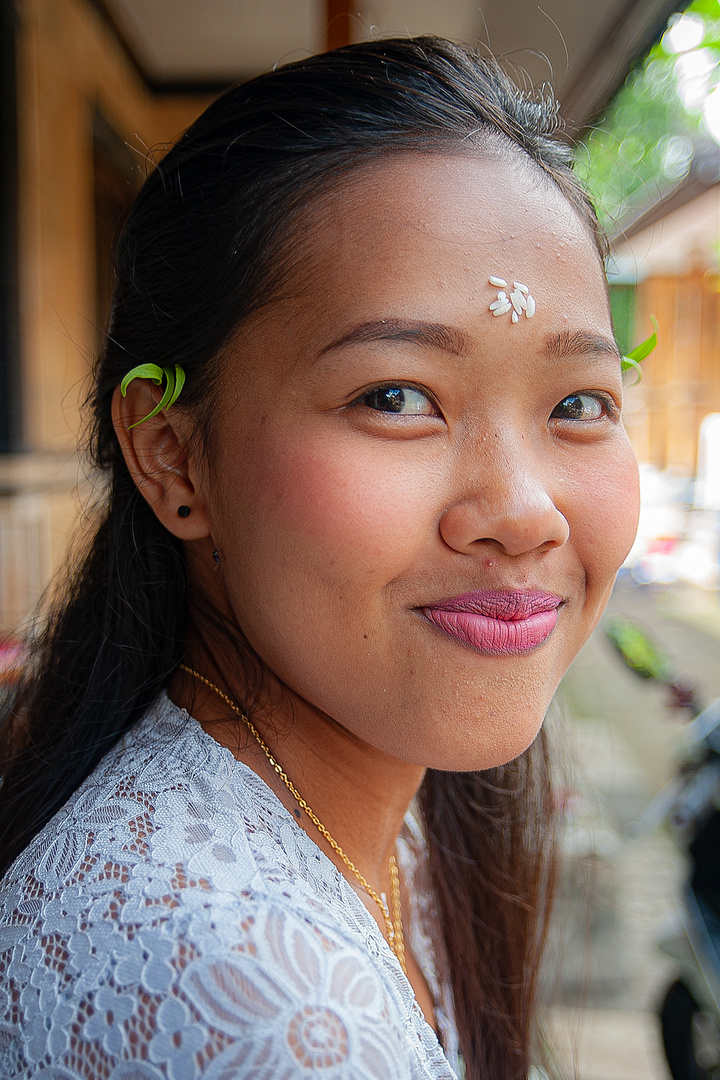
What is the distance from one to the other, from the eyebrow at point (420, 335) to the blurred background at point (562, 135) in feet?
2.44

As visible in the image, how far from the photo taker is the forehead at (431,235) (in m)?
1.07

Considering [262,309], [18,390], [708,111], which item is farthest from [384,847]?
[708,111]

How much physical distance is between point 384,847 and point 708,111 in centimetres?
551

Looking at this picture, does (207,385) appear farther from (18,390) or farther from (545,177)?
(18,390)

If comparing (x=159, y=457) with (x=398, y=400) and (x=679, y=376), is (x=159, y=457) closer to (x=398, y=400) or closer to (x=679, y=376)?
(x=398, y=400)

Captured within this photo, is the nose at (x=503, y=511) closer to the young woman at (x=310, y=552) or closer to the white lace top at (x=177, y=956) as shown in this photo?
the young woman at (x=310, y=552)

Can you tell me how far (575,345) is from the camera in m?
1.15

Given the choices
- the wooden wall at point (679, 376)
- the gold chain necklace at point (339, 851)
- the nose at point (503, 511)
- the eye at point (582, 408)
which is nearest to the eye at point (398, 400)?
the nose at point (503, 511)

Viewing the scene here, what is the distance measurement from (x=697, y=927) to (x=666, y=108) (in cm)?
451

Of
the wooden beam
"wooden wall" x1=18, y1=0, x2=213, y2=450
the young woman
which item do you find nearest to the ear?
the young woman

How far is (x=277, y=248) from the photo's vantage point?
3.81 ft

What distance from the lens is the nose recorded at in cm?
102

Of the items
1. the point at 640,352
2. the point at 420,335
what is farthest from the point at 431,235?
the point at 640,352

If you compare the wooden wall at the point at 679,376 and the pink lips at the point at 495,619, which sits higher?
the wooden wall at the point at 679,376
